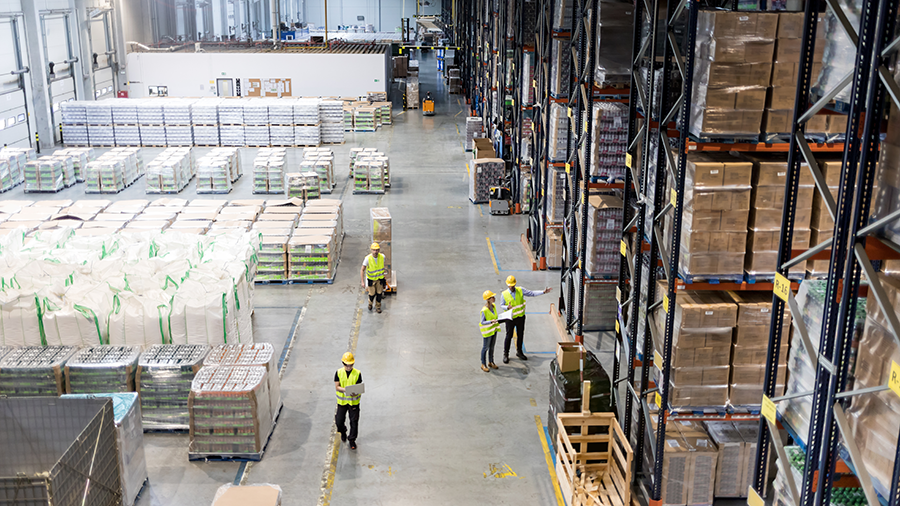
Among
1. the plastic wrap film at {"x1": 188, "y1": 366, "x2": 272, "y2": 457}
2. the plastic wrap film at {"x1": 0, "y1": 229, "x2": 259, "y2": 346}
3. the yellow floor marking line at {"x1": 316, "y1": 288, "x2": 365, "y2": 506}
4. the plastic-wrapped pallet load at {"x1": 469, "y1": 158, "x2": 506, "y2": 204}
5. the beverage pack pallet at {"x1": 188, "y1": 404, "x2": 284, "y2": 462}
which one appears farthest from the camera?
the plastic-wrapped pallet load at {"x1": 469, "y1": 158, "x2": 506, "y2": 204}

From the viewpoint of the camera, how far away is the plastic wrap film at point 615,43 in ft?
37.3

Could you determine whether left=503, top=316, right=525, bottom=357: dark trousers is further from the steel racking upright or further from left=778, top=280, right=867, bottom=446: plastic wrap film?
the steel racking upright

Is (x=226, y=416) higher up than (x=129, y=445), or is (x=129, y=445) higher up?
(x=129, y=445)

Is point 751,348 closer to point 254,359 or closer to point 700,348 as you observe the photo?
point 700,348

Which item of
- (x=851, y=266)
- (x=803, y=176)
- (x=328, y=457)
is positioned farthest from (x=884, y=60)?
(x=328, y=457)

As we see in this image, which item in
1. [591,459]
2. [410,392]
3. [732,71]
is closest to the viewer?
[732,71]

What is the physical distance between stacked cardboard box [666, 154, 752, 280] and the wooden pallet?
2.09m

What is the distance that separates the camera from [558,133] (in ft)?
50.2

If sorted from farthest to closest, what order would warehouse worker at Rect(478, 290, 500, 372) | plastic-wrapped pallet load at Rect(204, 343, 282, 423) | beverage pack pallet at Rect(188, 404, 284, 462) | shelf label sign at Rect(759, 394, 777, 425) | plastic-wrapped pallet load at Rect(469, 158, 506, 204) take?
plastic-wrapped pallet load at Rect(469, 158, 506, 204)
warehouse worker at Rect(478, 290, 500, 372)
plastic-wrapped pallet load at Rect(204, 343, 282, 423)
beverage pack pallet at Rect(188, 404, 284, 462)
shelf label sign at Rect(759, 394, 777, 425)

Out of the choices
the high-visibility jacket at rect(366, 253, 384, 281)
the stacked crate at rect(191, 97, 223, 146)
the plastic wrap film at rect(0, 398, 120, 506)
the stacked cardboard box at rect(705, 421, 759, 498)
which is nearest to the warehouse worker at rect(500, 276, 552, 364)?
the high-visibility jacket at rect(366, 253, 384, 281)

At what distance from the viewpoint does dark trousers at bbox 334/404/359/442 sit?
9.88 m

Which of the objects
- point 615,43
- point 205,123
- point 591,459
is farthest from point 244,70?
point 591,459

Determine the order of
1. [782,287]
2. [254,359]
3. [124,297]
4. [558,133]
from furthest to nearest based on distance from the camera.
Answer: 1. [558,133]
2. [124,297]
3. [254,359]
4. [782,287]

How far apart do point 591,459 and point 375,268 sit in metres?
6.17
